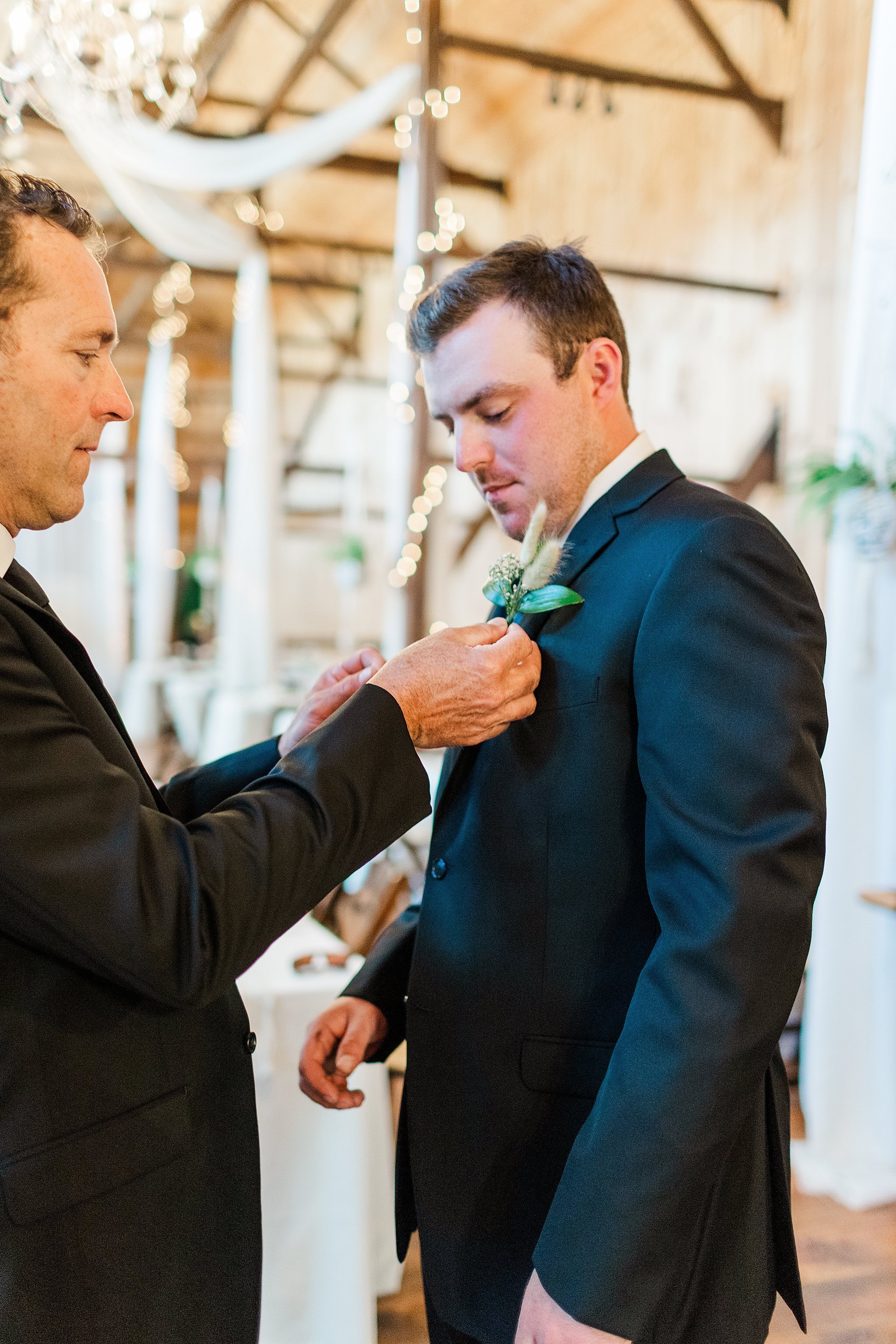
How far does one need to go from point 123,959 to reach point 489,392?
0.93m

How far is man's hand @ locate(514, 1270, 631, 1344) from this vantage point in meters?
1.04

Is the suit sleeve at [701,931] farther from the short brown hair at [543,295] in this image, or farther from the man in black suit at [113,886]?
the short brown hair at [543,295]

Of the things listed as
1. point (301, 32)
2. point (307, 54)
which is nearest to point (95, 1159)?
point (307, 54)

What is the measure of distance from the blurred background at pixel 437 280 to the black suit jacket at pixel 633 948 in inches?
46.8

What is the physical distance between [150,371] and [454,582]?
11.5 ft

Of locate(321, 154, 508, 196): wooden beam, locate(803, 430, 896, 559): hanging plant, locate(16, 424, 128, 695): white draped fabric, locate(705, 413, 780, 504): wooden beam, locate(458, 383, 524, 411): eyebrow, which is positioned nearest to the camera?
locate(458, 383, 524, 411): eyebrow

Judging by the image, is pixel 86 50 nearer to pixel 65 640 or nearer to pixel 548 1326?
pixel 65 640

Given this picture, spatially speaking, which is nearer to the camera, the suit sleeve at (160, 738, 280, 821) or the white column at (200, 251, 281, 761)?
the suit sleeve at (160, 738, 280, 821)

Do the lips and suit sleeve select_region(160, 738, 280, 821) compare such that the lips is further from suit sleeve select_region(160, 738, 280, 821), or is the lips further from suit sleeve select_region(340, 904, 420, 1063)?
suit sleeve select_region(340, 904, 420, 1063)

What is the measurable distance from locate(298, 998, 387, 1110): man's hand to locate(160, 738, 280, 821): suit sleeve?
38cm

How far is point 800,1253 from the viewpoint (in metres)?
2.93

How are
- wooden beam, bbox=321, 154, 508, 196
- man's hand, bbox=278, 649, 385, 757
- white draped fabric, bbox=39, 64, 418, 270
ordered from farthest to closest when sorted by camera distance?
wooden beam, bbox=321, 154, 508, 196 < white draped fabric, bbox=39, 64, 418, 270 < man's hand, bbox=278, 649, 385, 757

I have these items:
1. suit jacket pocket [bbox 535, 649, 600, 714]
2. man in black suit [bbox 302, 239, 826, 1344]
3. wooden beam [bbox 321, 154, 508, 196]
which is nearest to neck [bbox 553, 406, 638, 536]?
man in black suit [bbox 302, 239, 826, 1344]

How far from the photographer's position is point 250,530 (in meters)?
7.71
